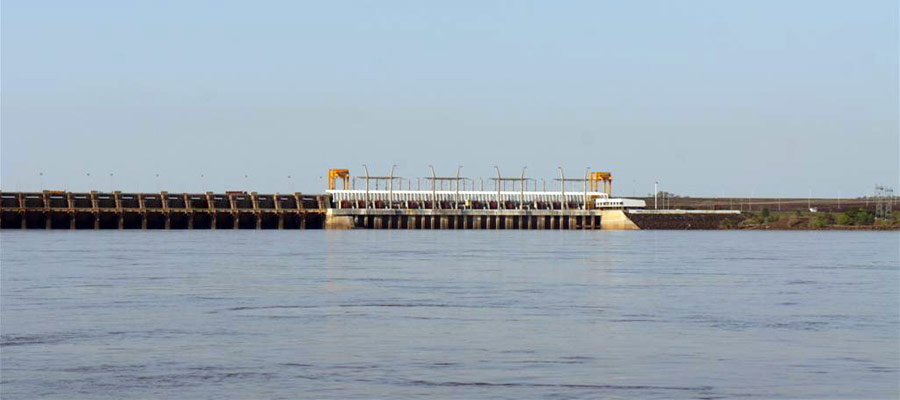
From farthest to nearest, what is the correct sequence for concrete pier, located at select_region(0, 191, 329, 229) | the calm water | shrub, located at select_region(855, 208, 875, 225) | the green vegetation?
1. shrub, located at select_region(855, 208, 875, 225)
2. the green vegetation
3. concrete pier, located at select_region(0, 191, 329, 229)
4. the calm water

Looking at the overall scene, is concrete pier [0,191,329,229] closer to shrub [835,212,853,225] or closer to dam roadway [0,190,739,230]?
dam roadway [0,190,739,230]

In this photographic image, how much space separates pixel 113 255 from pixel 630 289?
3480 cm

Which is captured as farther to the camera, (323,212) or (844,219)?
(844,219)

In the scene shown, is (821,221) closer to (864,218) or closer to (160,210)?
(864,218)

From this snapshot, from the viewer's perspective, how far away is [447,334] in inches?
1066

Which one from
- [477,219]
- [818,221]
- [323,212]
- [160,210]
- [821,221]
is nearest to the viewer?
[160,210]

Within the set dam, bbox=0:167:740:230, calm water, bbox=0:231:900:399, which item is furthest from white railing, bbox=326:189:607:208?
calm water, bbox=0:231:900:399

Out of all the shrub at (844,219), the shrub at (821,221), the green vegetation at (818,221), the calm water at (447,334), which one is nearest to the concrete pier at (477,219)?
the green vegetation at (818,221)

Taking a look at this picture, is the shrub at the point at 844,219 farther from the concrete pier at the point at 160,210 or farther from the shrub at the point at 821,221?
the concrete pier at the point at 160,210

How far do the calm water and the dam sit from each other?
11132 centimetres

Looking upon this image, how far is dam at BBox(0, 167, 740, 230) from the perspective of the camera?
521 ft

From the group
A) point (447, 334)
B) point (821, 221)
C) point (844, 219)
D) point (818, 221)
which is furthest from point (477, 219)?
point (447, 334)

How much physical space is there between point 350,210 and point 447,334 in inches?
5442

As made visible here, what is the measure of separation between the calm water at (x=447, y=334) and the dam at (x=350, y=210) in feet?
365
